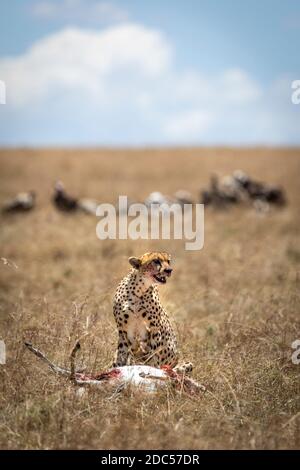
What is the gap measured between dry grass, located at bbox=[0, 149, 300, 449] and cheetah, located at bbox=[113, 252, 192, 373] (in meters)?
0.27

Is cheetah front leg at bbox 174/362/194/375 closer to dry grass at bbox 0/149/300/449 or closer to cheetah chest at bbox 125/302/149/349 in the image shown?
dry grass at bbox 0/149/300/449

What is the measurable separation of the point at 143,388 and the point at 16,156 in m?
27.2

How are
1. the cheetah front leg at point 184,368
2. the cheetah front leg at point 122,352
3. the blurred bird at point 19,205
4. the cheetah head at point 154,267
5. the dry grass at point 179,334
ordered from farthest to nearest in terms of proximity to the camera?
1. the blurred bird at point 19,205
2. the cheetah head at point 154,267
3. the cheetah front leg at point 122,352
4. the cheetah front leg at point 184,368
5. the dry grass at point 179,334

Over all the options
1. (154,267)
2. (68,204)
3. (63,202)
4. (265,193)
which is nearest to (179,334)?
(154,267)

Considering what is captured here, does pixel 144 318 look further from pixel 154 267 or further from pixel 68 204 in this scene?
pixel 68 204

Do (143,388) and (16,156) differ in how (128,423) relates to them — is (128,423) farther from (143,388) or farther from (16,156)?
(16,156)

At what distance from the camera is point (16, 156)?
103 feet

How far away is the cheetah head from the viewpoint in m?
5.83

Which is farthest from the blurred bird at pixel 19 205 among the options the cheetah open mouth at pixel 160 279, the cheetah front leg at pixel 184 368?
the cheetah front leg at pixel 184 368

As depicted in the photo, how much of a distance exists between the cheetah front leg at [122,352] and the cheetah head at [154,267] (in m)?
0.53

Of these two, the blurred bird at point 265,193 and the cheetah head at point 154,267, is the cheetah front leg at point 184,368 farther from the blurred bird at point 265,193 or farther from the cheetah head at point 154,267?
the blurred bird at point 265,193

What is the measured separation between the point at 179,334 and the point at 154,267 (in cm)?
110

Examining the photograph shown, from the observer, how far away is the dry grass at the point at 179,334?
470 cm

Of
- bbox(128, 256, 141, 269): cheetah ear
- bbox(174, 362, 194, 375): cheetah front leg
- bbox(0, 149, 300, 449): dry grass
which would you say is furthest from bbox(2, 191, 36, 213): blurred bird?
bbox(174, 362, 194, 375): cheetah front leg
